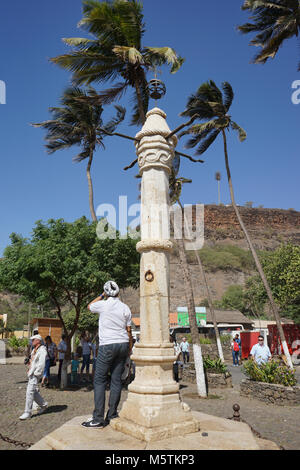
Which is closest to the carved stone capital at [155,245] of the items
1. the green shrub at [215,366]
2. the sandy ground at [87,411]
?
the sandy ground at [87,411]

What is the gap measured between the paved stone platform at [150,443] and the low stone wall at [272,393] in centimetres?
679

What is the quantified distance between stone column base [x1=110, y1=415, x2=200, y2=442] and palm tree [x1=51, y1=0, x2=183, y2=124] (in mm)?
9671

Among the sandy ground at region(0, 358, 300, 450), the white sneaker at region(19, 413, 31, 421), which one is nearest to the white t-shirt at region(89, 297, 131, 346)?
the sandy ground at region(0, 358, 300, 450)

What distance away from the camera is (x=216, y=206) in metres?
115

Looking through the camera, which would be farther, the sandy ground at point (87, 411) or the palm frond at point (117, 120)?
the palm frond at point (117, 120)

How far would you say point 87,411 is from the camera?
28.1 feet

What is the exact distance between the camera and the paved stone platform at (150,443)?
3.49m

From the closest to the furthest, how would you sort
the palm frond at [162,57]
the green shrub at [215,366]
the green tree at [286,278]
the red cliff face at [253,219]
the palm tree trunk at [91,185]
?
the palm frond at [162,57] < the green shrub at [215,366] < the palm tree trunk at [91,185] < the green tree at [286,278] < the red cliff face at [253,219]

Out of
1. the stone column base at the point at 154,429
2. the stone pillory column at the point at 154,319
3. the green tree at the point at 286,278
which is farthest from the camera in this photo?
the green tree at the point at 286,278

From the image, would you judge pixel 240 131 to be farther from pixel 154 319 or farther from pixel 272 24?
pixel 154 319

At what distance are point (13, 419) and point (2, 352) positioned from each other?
762 inches

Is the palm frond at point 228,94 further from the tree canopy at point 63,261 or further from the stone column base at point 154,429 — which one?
the stone column base at point 154,429

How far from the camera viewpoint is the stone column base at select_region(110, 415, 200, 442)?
3.67 metres
